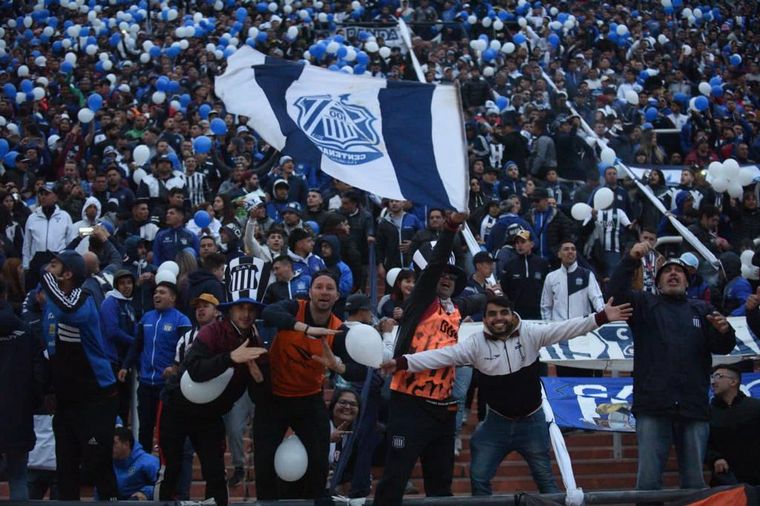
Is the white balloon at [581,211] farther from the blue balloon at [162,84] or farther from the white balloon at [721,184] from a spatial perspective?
the blue balloon at [162,84]

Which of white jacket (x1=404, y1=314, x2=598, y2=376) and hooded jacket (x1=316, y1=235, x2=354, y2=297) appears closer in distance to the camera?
white jacket (x1=404, y1=314, x2=598, y2=376)

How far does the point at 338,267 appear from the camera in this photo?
12.3 meters

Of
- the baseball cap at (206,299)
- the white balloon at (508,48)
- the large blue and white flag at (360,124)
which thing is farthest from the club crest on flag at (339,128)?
the white balloon at (508,48)

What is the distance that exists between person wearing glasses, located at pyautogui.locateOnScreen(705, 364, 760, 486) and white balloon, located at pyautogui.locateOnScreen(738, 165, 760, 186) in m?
6.93

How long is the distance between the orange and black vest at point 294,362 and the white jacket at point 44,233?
6.37 m

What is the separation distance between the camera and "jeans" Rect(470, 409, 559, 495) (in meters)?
8.10

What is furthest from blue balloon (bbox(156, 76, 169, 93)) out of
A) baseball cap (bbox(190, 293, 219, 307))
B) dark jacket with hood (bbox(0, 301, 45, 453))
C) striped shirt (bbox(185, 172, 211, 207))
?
dark jacket with hood (bbox(0, 301, 45, 453))

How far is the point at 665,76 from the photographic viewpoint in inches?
947

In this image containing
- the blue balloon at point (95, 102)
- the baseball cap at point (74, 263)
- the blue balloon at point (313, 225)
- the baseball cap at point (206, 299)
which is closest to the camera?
the baseball cap at point (74, 263)

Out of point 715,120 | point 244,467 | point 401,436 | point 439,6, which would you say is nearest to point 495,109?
point 715,120

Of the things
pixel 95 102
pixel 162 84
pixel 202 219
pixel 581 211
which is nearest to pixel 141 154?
pixel 202 219

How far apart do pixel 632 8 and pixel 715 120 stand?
929 cm

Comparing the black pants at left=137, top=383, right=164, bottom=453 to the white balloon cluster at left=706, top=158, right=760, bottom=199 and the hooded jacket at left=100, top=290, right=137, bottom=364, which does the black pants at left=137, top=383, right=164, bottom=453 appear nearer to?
the hooded jacket at left=100, top=290, right=137, bottom=364

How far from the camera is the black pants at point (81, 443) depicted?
8.34 m
